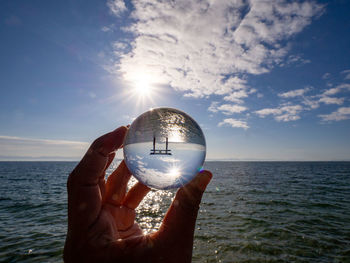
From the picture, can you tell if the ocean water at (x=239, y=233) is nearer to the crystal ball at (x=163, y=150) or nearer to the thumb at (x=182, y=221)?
the crystal ball at (x=163, y=150)

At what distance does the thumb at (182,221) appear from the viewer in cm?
144

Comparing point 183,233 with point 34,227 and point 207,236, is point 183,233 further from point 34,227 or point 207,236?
point 34,227

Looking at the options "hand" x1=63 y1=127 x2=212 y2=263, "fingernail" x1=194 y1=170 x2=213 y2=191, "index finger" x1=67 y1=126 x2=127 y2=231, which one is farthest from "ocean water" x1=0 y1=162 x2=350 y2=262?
A: "index finger" x1=67 y1=126 x2=127 y2=231

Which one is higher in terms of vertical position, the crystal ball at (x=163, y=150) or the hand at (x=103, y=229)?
the crystal ball at (x=163, y=150)

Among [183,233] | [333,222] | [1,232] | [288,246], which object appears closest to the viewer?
[183,233]

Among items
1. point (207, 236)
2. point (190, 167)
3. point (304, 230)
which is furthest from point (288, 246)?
point (190, 167)

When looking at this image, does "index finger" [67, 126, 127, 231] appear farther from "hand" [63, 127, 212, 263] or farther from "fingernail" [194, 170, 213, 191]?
"fingernail" [194, 170, 213, 191]

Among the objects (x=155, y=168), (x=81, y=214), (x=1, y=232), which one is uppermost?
(x=155, y=168)

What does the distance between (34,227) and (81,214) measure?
12.9m

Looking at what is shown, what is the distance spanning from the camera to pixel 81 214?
1.37 metres

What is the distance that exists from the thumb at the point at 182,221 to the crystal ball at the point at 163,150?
34 cm

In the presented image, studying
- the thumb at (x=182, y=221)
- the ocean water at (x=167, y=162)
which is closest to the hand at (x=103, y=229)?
the thumb at (x=182, y=221)

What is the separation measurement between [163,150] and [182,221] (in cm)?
76

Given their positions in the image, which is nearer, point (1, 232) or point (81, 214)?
point (81, 214)
